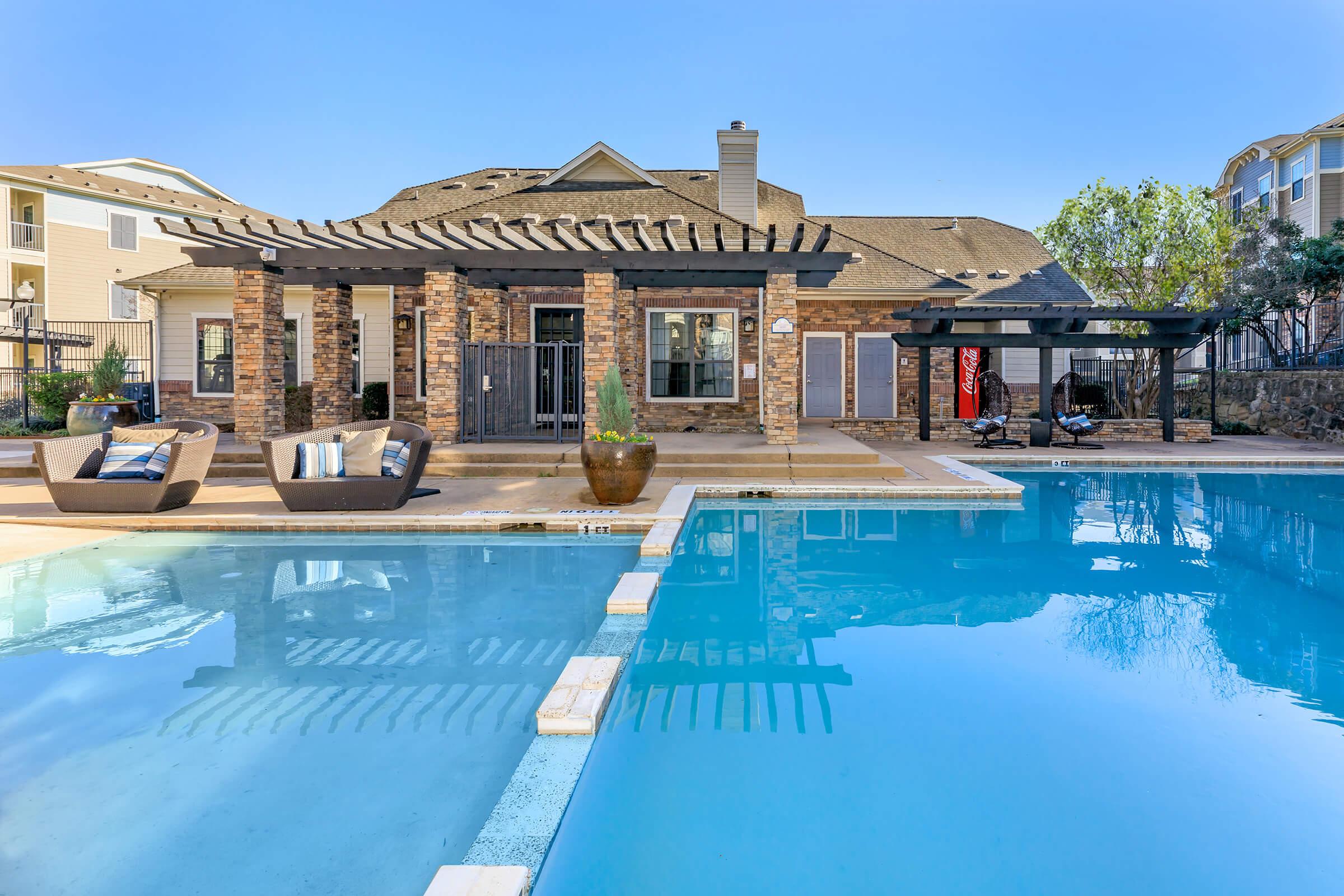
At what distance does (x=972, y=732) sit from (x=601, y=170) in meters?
15.5

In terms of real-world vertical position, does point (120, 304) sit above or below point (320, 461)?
above

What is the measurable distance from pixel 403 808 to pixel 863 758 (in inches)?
64.3

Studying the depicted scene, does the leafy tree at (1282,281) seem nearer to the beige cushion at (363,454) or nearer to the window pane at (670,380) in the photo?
the window pane at (670,380)

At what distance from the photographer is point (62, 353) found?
22781 millimetres

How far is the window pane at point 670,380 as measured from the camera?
15.9 m

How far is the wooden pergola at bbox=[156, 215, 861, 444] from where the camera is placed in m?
10.9

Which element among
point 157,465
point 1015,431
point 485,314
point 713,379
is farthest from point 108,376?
point 1015,431

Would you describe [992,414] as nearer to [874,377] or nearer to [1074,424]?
[874,377]

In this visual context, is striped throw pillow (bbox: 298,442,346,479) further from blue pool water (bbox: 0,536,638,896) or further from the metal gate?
the metal gate

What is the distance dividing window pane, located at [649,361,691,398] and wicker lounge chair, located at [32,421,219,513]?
9.10 m

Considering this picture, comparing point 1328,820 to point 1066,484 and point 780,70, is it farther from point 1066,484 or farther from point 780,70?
point 780,70

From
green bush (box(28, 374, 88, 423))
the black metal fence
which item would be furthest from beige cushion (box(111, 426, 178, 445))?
green bush (box(28, 374, 88, 423))

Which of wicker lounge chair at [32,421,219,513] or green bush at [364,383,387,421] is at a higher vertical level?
green bush at [364,383,387,421]

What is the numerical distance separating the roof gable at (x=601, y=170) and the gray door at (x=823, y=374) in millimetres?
4836
